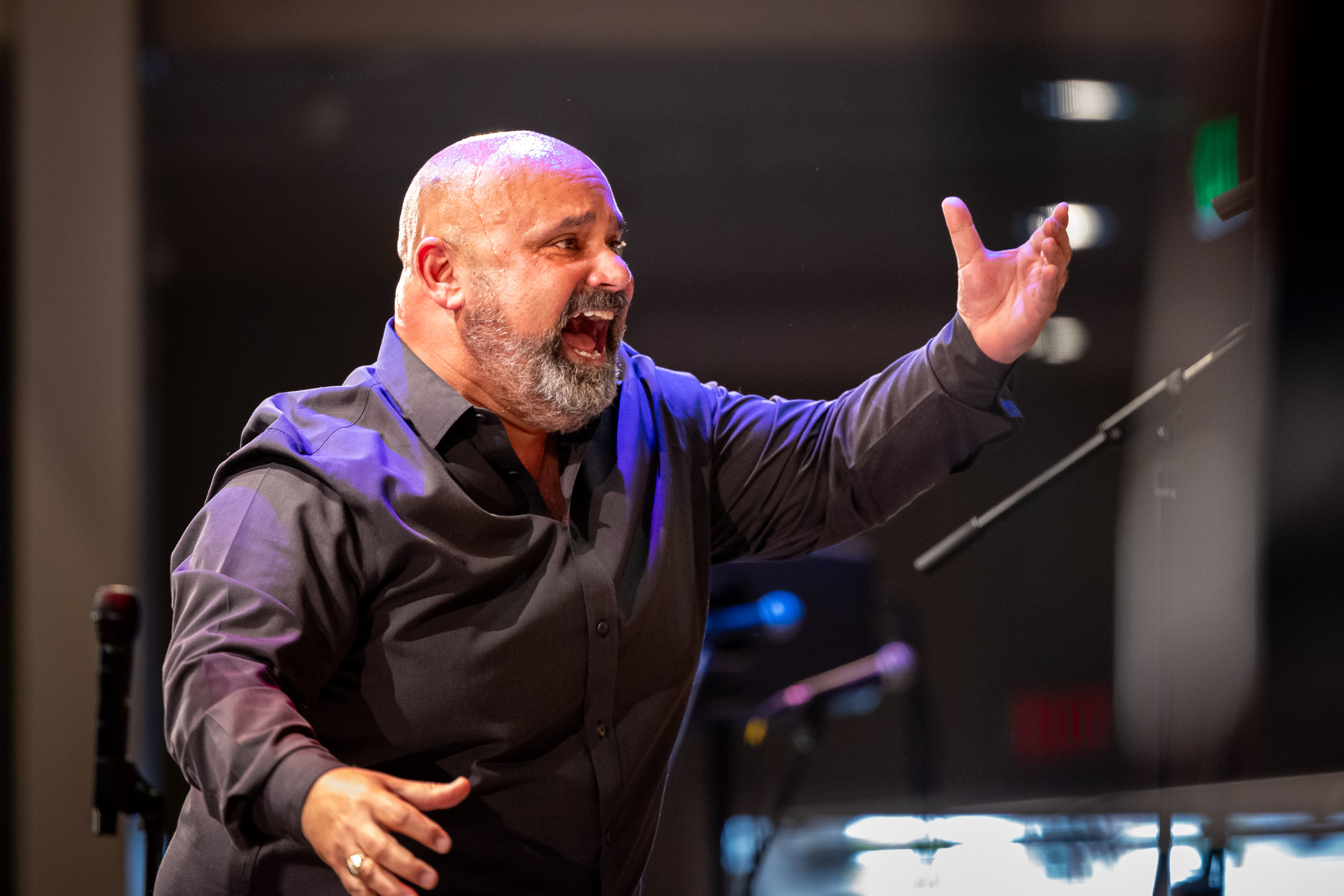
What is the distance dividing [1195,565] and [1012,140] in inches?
38.4

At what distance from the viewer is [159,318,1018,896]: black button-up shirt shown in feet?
4.33

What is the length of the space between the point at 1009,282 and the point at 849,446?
0.99ft

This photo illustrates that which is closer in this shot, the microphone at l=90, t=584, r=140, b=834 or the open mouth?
the open mouth

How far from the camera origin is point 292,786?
3.51 ft

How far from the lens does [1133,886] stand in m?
2.30

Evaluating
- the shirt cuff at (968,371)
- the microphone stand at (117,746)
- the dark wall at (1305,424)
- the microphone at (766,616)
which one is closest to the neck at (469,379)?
the shirt cuff at (968,371)

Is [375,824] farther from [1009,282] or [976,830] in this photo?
[976,830]

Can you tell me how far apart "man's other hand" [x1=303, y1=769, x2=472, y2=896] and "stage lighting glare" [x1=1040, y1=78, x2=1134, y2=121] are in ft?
6.53

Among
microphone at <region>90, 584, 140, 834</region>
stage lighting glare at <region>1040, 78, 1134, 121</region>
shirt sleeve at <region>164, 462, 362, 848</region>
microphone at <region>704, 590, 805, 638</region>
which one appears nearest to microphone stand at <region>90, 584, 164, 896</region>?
microphone at <region>90, 584, 140, 834</region>

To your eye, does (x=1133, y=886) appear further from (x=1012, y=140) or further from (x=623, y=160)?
(x=623, y=160)

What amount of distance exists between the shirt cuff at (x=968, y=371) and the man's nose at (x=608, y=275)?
16.4 inches

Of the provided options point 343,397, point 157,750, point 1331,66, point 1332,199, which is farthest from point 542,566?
Result: point 1331,66

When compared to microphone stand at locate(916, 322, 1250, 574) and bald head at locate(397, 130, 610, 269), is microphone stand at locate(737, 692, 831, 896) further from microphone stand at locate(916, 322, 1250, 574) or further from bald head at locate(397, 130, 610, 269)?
bald head at locate(397, 130, 610, 269)

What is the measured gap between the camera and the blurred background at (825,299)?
2391 millimetres
